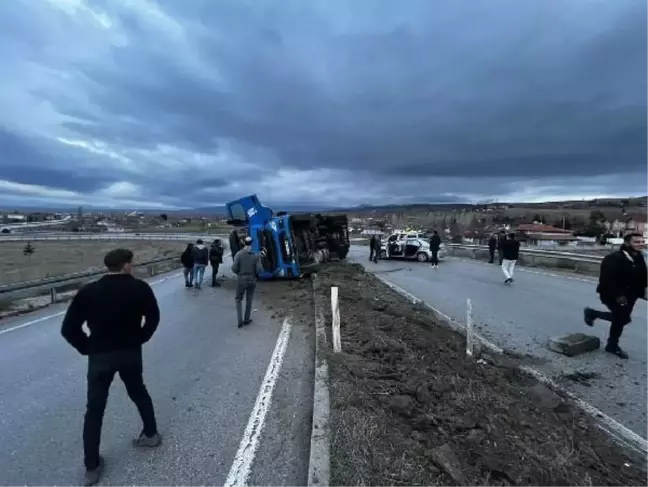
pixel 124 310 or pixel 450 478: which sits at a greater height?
pixel 124 310

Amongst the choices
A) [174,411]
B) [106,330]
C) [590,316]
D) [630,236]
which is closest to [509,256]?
[590,316]

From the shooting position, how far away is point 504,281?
16.3m

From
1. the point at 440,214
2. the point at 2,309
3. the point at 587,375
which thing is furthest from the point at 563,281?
the point at 440,214

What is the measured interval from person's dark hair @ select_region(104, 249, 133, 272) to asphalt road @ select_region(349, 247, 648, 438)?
526 centimetres

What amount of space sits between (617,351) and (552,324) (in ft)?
7.33

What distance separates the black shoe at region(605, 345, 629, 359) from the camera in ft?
22.3

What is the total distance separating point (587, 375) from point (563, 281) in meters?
11.6

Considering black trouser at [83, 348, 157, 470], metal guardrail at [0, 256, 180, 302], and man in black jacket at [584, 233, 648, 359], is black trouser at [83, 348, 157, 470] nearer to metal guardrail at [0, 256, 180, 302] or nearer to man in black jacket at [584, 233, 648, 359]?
man in black jacket at [584, 233, 648, 359]

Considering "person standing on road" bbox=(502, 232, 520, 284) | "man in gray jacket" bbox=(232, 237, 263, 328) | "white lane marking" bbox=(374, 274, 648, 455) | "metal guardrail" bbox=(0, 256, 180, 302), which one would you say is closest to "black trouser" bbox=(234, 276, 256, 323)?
"man in gray jacket" bbox=(232, 237, 263, 328)

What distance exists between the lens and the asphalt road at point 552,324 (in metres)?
5.43

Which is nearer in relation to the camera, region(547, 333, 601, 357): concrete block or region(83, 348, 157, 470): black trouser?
region(83, 348, 157, 470): black trouser

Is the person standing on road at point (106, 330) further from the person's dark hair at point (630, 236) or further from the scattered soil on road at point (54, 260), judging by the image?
the scattered soil on road at point (54, 260)

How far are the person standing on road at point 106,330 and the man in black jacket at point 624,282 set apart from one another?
673 centimetres

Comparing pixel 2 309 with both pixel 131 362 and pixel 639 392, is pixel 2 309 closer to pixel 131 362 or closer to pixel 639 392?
pixel 131 362
